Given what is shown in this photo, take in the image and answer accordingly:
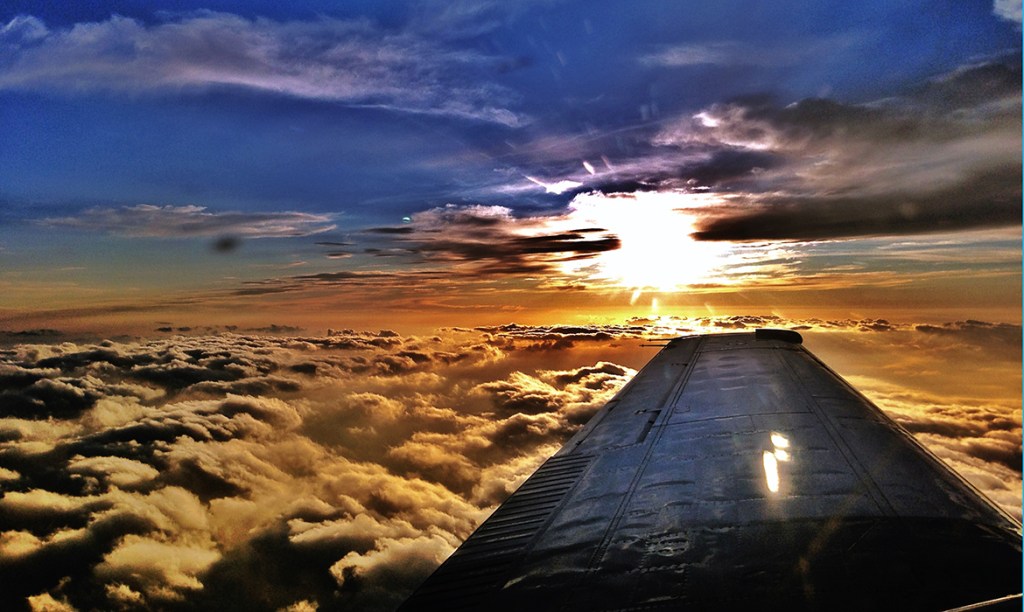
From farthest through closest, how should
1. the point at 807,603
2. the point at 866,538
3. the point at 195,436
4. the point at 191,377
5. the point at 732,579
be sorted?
the point at 191,377, the point at 195,436, the point at 866,538, the point at 732,579, the point at 807,603

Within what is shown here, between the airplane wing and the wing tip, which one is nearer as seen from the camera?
the airplane wing

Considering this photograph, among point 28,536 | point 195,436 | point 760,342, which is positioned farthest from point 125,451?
point 760,342

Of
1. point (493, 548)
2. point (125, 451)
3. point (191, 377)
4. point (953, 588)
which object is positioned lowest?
point (125, 451)

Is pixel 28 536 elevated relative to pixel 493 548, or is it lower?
lower

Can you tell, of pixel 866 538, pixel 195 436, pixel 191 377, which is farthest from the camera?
pixel 191 377

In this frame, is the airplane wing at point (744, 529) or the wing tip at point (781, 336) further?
the wing tip at point (781, 336)

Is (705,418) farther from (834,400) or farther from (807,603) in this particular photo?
(807,603)

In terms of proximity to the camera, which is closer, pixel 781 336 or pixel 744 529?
pixel 744 529

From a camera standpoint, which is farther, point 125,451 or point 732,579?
point 125,451
